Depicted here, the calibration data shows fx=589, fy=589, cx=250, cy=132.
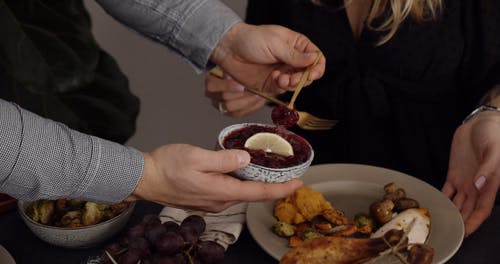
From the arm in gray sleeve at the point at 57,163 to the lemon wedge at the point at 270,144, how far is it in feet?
0.73

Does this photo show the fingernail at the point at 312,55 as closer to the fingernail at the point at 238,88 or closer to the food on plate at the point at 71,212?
the fingernail at the point at 238,88

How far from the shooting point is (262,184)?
1.06m

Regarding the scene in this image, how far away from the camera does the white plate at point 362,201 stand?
115cm

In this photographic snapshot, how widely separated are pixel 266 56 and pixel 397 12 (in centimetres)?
41

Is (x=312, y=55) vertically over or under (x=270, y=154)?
over

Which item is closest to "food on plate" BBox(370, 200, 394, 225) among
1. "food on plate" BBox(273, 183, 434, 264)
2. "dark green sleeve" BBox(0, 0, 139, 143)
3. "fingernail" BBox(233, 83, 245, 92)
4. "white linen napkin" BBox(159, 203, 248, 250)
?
"food on plate" BBox(273, 183, 434, 264)

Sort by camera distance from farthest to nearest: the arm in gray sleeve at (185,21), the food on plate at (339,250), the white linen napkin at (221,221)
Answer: the arm in gray sleeve at (185,21)
the white linen napkin at (221,221)
the food on plate at (339,250)

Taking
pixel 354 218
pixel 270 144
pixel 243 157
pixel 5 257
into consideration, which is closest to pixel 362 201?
pixel 354 218

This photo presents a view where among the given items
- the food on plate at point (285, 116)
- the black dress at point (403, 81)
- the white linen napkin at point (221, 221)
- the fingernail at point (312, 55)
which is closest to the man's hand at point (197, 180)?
the white linen napkin at point (221, 221)

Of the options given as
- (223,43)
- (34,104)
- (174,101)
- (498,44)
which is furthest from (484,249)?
(174,101)

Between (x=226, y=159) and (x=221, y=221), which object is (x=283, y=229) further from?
(x=226, y=159)

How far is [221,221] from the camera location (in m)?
1.21

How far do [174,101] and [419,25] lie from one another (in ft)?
5.08

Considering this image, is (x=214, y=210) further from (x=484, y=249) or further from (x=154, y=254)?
(x=484, y=249)
